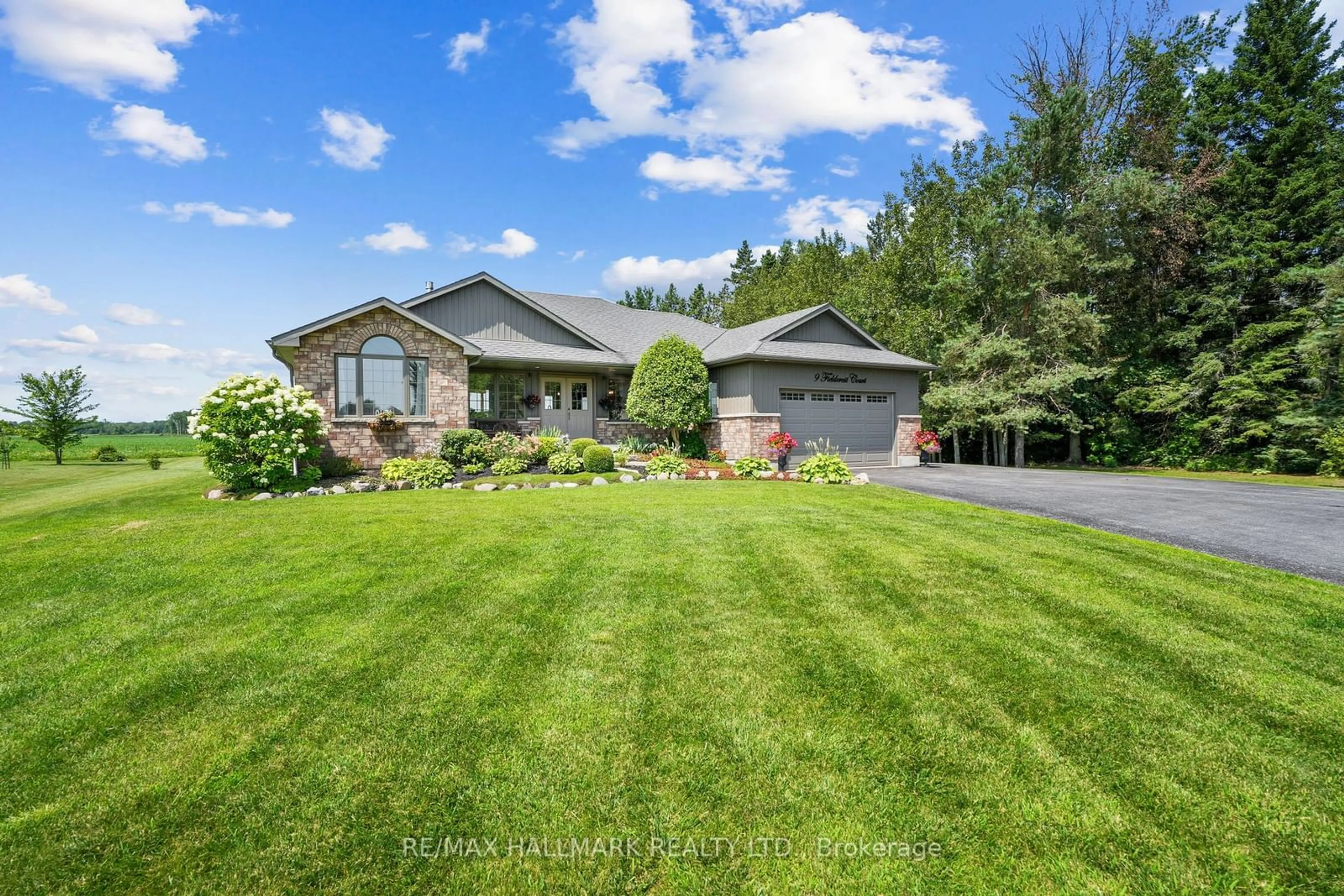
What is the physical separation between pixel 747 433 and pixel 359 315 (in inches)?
406

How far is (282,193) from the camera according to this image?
1275 cm

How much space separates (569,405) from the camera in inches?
706

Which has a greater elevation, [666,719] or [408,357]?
[408,357]

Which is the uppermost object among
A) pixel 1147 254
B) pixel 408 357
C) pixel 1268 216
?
pixel 1268 216

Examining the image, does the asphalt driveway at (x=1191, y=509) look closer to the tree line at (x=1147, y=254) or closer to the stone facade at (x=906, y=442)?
the stone facade at (x=906, y=442)

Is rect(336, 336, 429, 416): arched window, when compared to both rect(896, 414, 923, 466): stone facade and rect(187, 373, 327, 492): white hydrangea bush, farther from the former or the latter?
rect(896, 414, 923, 466): stone facade

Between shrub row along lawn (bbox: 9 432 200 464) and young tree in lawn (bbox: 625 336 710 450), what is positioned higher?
young tree in lawn (bbox: 625 336 710 450)

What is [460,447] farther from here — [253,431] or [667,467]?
[667,467]

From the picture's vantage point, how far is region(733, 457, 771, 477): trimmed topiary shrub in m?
13.8

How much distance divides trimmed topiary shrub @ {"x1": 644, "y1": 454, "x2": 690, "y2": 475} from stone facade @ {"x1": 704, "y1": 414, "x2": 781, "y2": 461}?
2.81 metres

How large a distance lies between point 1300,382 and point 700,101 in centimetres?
2009

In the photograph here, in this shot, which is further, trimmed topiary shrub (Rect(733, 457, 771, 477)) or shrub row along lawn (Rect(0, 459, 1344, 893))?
trimmed topiary shrub (Rect(733, 457, 771, 477))

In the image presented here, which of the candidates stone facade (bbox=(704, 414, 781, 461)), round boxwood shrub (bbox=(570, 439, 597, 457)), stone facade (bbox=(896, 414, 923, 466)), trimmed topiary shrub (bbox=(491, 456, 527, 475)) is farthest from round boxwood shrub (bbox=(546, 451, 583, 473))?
stone facade (bbox=(896, 414, 923, 466))

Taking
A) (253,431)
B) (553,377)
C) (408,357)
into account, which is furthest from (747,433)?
(253,431)
